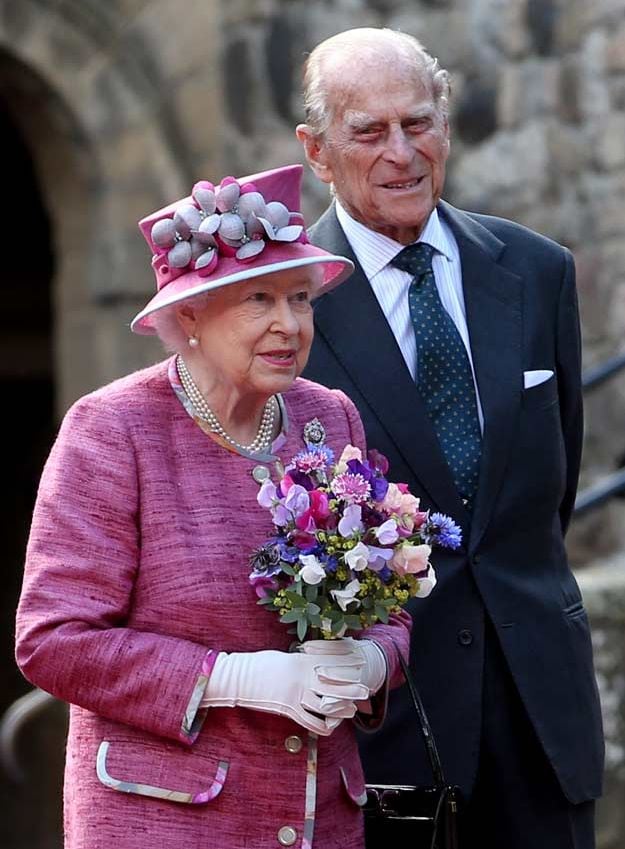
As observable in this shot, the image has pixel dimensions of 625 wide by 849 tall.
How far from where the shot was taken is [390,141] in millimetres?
3293

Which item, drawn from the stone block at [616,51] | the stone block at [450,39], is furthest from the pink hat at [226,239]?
the stone block at [450,39]

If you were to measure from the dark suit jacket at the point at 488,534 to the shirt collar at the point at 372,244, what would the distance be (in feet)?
0.07

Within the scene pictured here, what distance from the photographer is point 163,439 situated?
2.76m

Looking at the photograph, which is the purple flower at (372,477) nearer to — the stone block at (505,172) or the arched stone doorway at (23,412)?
the stone block at (505,172)

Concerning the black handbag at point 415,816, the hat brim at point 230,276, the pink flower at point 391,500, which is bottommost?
the black handbag at point 415,816

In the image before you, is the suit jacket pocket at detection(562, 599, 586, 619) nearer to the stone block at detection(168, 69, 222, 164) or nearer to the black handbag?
the black handbag

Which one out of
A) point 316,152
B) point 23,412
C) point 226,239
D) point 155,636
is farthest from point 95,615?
point 23,412

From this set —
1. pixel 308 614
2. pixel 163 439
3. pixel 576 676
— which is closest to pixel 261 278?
pixel 163 439

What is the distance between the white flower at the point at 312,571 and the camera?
258cm

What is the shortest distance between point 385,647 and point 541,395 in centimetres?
72

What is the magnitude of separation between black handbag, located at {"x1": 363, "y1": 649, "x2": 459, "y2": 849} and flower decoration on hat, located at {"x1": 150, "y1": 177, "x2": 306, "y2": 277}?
2.27 feet

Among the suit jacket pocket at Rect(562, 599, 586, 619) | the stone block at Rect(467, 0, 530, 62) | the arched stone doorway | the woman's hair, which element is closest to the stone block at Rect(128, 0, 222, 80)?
the stone block at Rect(467, 0, 530, 62)

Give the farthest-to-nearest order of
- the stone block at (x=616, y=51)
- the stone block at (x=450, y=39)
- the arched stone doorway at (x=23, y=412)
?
the arched stone doorway at (x=23, y=412) < the stone block at (x=450, y=39) < the stone block at (x=616, y=51)

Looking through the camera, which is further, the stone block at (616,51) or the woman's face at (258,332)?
the stone block at (616,51)
